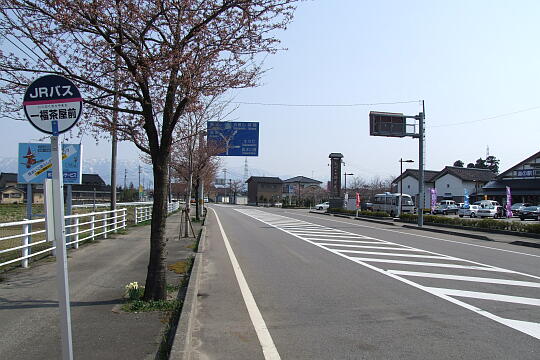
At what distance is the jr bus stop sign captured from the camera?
4.36m

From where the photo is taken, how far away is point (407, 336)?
578 cm

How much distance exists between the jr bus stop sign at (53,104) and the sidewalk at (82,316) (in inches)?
98.4

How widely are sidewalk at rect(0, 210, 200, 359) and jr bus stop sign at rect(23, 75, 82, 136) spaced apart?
250 centimetres

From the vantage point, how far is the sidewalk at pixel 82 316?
16.9 ft

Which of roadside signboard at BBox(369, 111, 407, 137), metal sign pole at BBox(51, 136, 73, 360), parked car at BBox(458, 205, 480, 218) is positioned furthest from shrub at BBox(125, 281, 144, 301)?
parked car at BBox(458, 205, 480, 218)

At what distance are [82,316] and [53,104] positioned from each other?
3428 mm

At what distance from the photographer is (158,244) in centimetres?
720

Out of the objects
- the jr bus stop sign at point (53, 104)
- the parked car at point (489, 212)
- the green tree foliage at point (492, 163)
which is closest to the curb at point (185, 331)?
the jr bus stop sign at point (53, 104)

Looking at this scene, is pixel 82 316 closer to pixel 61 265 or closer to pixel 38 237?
pixel 61 265

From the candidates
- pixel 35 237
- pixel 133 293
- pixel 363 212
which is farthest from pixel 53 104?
pixel 363 212

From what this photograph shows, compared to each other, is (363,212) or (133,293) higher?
(133,293)

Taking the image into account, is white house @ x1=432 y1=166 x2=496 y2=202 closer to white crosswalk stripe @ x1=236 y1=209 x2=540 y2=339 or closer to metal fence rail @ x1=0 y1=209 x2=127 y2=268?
white crosswalk stripe @ x1=236 y1=209 x2=540 y2=339

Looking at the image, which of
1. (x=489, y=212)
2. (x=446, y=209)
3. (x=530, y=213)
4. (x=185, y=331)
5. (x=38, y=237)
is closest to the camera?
(x=185, y=331)

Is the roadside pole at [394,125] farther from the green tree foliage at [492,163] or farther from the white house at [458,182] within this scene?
the green tree foliage at [492,163]
